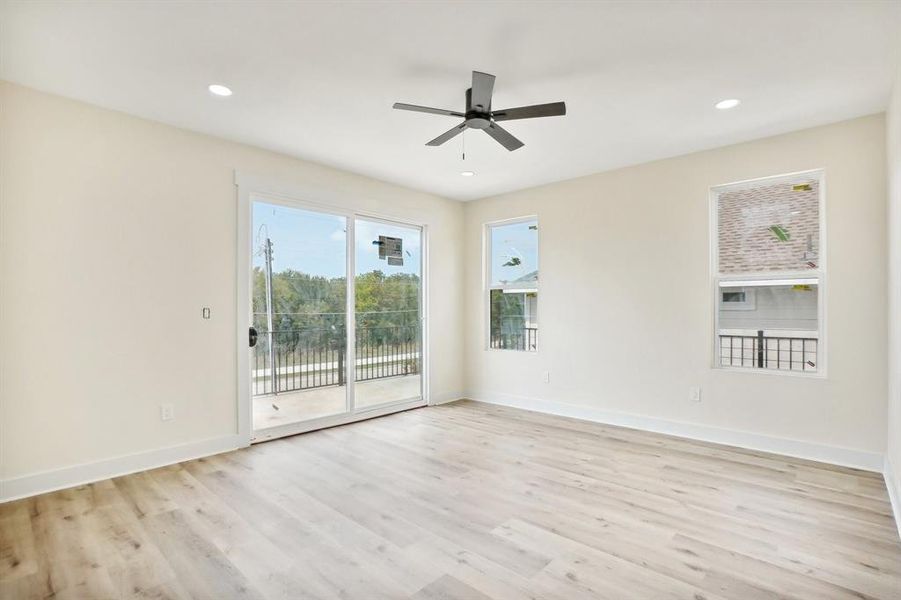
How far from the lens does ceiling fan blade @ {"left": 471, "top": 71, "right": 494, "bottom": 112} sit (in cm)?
254

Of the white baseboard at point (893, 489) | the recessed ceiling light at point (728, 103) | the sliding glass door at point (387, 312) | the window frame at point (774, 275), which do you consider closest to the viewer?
the white baseboard at point (893, 489)

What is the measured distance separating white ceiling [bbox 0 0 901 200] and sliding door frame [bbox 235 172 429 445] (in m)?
0.58

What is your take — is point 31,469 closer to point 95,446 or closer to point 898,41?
point 95,446

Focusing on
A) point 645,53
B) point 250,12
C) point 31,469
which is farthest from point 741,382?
point 31,469

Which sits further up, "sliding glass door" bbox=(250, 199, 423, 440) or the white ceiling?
the white ceiling

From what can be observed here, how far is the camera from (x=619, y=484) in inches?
124

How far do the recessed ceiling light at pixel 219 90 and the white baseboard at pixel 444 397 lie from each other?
401 cm

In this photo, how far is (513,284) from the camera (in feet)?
19.1

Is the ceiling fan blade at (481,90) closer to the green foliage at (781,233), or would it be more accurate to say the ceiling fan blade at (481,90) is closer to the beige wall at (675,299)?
the beige wall at (675,299)

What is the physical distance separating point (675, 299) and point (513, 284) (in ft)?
6.59

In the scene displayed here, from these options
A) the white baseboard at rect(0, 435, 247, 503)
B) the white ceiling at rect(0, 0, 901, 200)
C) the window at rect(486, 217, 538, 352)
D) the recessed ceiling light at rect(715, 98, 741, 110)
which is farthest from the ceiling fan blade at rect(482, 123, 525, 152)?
the white baseboard at rect(0, 435, 247, 503)

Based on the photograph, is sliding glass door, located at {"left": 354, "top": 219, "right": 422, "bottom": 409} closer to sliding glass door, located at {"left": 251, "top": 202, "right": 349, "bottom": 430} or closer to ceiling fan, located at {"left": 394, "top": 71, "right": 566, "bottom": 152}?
sliding glass door, located at {"left": 251, "top": 202, "right": 349, "bottom": 430}

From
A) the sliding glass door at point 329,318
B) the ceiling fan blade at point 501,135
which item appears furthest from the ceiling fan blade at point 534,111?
the sliding glass door at point 329,318

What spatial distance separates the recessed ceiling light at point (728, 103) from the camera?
10.4 feet
